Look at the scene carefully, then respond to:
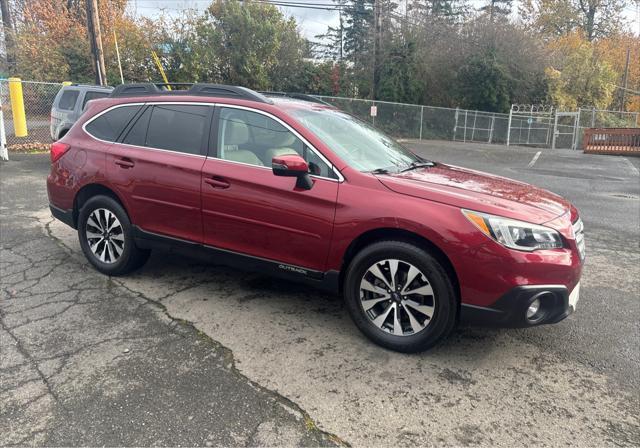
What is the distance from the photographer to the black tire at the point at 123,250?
440cm

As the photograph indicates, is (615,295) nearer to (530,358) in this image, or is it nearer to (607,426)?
(530,358)

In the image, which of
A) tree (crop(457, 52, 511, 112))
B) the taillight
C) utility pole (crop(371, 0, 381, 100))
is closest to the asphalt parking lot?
the taillight

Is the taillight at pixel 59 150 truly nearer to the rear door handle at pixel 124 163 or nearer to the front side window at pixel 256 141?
the rear door handle at pixel 124 163

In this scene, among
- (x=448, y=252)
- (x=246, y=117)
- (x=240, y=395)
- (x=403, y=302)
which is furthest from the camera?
(x=246, y=117)

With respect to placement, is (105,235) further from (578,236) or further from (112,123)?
(578,236)

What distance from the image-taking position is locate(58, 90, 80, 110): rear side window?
11790mm

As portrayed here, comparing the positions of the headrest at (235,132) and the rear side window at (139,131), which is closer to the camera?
the headrest at (235,132)

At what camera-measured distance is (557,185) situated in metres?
11.4

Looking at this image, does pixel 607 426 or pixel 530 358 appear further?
pixel 530 358

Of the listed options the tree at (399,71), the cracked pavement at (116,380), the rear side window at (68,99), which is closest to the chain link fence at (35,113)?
the rear side window at (68,99)

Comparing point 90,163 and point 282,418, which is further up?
point 90,163

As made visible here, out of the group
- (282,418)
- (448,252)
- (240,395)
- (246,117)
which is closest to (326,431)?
(282,418)

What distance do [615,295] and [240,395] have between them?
3609 mm

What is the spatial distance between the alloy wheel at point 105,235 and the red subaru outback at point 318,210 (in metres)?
0.01
